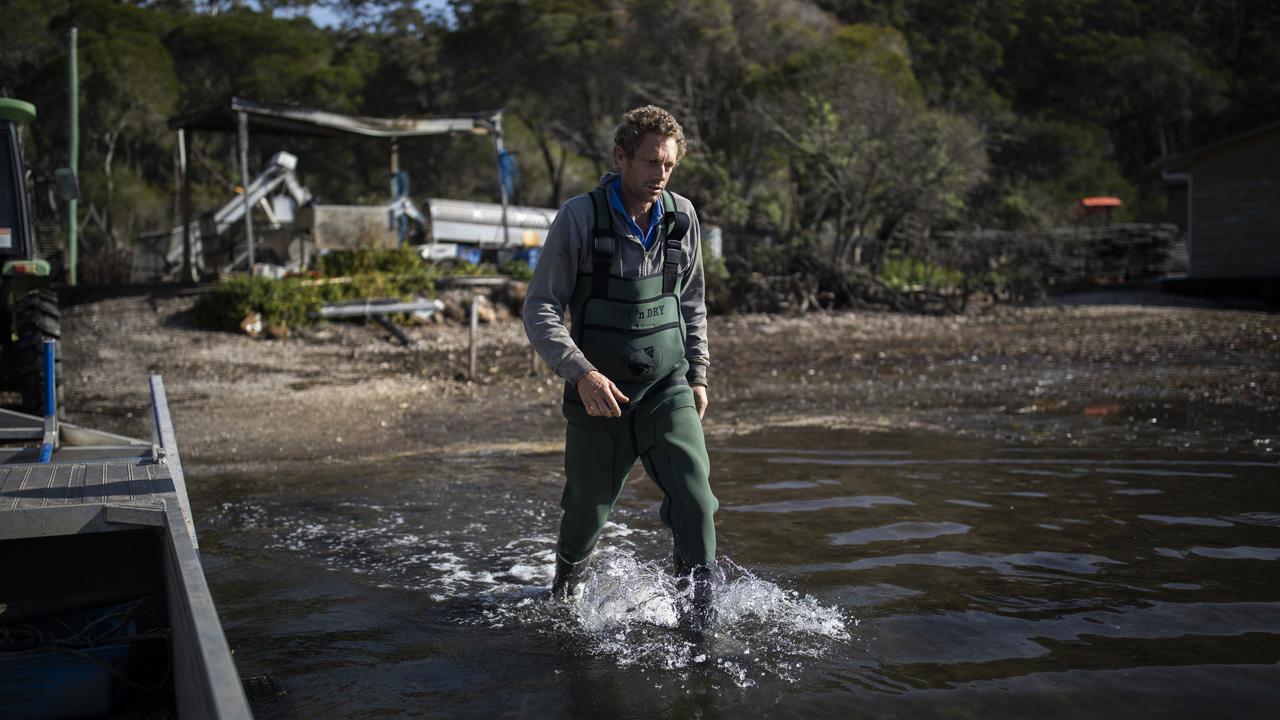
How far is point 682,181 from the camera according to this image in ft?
78.2

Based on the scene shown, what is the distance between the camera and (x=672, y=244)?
160 inches

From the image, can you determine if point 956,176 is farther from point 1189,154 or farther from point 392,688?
point 392,688

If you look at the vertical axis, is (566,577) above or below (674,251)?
below

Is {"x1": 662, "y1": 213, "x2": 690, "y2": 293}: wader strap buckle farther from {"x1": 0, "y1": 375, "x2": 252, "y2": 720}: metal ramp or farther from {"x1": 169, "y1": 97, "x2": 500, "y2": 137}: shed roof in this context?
{"x1": 169, "y1": 97, "x2": 500, "y2": 137}: shed roof

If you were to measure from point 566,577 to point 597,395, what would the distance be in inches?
44.9

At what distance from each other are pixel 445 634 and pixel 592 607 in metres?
0.64

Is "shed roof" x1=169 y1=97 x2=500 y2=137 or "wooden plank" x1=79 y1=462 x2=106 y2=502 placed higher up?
"shed roof" x1=169 y1=97 x2=500 y2=137

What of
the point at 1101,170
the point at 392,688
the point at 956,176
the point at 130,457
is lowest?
the point at 392,688

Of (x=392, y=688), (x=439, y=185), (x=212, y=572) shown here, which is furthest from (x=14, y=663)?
(x=439, y=185)

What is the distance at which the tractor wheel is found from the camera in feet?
31.2

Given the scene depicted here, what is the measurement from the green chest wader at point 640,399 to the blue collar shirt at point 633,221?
0.08ft

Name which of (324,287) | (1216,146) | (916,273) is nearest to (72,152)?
(324,287)

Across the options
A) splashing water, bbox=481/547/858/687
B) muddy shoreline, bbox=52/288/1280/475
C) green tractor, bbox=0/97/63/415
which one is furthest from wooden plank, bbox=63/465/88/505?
green tractor, bbox=0/97/63/415

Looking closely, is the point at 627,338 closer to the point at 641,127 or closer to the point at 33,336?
the point at 641,127
